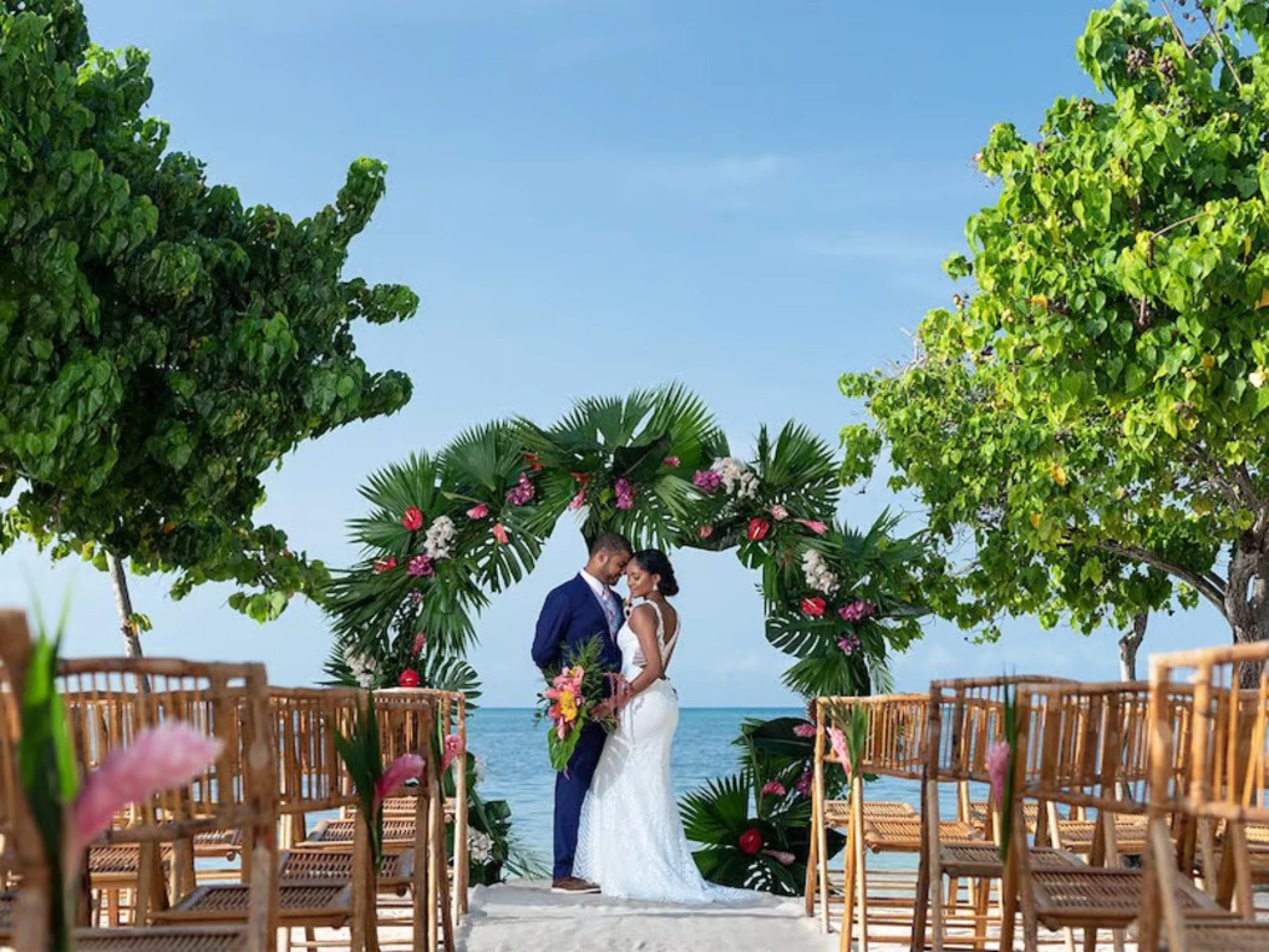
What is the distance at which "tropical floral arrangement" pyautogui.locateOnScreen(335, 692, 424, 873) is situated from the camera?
13.4 ft

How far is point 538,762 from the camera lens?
3981 cm

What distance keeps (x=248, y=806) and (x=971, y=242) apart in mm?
9316

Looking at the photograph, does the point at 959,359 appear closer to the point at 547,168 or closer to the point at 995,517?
the point at 995,517

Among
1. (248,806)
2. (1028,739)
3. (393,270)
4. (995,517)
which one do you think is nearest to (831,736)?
(1028,739)

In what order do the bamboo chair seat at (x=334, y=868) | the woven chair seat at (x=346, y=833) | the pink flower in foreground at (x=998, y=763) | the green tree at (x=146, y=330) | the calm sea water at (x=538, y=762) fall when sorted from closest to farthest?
the pink flower in foreground at (x=998, y=763) → the bamboo chair seat at (x=334, y=868) → the woven chair seat at (x=346, y=833) → the green tree at (x=146, y=330) → the calm sea water at (x=538, y=762)

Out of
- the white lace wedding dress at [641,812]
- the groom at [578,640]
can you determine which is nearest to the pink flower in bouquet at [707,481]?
the groom at [578,640]

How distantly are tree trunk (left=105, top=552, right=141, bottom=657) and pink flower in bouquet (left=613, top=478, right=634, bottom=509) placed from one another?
18.8 ft

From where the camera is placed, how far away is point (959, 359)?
58.4 feet

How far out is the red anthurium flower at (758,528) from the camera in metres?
10.1

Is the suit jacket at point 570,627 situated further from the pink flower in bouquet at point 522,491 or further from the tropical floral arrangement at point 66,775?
the tropical floral arrangement at point 66,775

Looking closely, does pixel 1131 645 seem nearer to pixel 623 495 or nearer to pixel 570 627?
pixel 623 495

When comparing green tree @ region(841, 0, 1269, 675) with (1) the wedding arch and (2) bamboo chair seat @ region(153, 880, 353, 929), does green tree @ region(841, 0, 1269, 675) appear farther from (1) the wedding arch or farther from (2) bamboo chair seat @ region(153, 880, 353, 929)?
(2) bamboo chair seat @ region(153, 880, 353, 929)

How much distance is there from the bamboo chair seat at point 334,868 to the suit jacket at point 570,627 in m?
3.97

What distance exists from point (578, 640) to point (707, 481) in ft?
4.83
